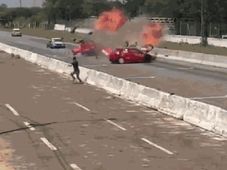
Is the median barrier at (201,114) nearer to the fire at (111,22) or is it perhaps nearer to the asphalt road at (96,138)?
the asphalt road at (96,138)

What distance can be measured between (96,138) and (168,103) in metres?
5.52

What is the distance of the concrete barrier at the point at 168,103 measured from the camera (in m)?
18.4

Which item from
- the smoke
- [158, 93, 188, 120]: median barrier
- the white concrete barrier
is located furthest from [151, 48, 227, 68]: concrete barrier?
[158, 93, 188, 120]: median barrier

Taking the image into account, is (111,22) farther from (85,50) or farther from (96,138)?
(96,138)

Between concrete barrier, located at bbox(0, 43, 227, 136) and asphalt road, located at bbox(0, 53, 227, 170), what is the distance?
325mm

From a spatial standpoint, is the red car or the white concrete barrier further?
the white concrete barrier

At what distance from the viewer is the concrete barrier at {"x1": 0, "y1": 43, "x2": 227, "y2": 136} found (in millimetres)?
18359

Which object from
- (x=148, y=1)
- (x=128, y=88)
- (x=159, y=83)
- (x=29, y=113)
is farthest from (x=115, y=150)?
(x=148, y=1)

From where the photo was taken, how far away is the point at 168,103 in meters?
22.5

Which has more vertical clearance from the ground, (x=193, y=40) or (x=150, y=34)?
(x=150, y=34)

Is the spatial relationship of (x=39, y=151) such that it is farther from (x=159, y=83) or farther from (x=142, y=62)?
(x=142, y=62)

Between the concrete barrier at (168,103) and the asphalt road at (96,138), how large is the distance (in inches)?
12.8

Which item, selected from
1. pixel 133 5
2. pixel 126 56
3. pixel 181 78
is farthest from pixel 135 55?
pixel 133 5

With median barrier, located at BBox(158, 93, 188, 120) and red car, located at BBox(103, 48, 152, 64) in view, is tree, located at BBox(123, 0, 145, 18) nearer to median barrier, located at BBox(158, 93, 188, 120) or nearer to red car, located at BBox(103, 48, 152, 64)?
red car, located at BBox(103, 48, 152, 64)
